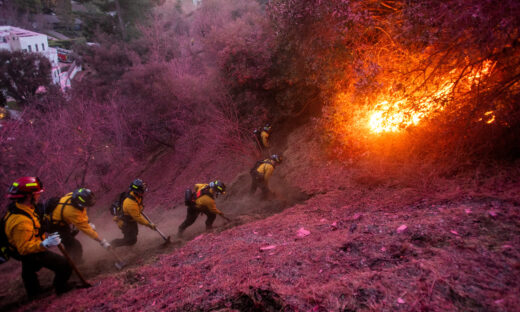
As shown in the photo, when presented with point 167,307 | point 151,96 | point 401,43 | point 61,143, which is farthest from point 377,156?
point 151,96

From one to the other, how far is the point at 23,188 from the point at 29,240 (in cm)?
86

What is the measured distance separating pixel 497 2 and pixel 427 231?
428 centimetres

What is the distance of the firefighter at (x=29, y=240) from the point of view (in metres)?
4.13

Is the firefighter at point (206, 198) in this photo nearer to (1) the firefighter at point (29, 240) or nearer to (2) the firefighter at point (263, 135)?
(1) the firefighter at point (29, 240)

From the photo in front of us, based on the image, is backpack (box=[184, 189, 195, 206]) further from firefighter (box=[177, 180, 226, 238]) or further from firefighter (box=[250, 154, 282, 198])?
firefighter (box=[250, 154, 282, 198])

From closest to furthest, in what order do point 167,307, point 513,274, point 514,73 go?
1. point 513,274
2. point 167,307
3. point 514,73

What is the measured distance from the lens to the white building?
27.4 m

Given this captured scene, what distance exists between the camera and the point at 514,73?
18.5ft

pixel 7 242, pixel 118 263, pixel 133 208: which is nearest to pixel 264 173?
pixel 133 208

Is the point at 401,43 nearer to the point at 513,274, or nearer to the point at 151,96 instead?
the point at 513,274

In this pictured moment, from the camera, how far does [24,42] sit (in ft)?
93.5

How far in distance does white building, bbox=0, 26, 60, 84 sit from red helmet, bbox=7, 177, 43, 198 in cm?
2717

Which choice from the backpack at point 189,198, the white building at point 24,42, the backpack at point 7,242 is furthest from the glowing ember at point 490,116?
the white building at point 24,42

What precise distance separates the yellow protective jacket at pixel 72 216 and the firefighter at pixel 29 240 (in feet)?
2.59
